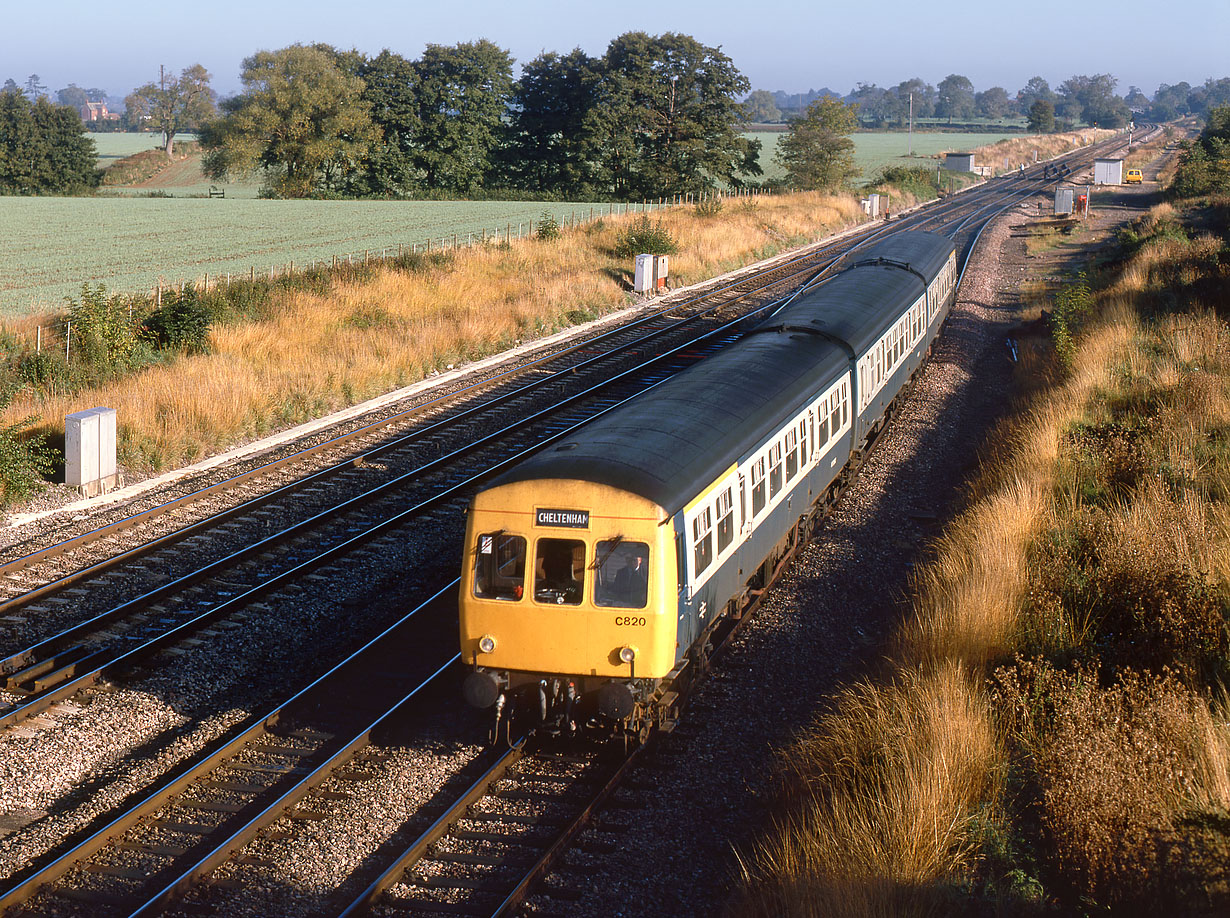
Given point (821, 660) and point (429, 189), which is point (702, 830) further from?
point (429, 189)

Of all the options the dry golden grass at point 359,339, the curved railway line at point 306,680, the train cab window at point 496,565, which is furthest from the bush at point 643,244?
the train cab window at point 496,565

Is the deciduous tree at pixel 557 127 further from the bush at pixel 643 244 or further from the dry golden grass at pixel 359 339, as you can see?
the bush at pixel 643 244

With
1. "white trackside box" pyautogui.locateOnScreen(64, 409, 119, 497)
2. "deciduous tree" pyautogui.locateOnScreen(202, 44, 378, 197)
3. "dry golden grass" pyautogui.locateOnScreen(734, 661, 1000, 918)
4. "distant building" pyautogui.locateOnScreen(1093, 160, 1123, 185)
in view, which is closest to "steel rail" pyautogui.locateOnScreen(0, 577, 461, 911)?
"dry golden grass" pyautogui.locateOnScreen(734, 661, 1000, 918)

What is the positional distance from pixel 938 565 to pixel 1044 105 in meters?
201

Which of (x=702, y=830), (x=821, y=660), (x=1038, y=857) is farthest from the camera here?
(x=821, y=660)

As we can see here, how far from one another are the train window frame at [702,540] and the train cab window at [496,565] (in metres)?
1.43

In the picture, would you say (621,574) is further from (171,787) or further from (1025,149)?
(1025,149)

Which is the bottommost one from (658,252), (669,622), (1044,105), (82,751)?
(82,751)

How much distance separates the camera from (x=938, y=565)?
469 inches

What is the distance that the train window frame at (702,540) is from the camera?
927cm

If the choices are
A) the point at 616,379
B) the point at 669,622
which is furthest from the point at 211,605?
the point at 616,379

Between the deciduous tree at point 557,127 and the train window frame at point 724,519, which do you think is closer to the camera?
the train window frame at point 724,519

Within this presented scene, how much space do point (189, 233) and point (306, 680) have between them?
54997 mm

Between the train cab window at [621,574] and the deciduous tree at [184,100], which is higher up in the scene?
the deciduous tree at [184,100]
